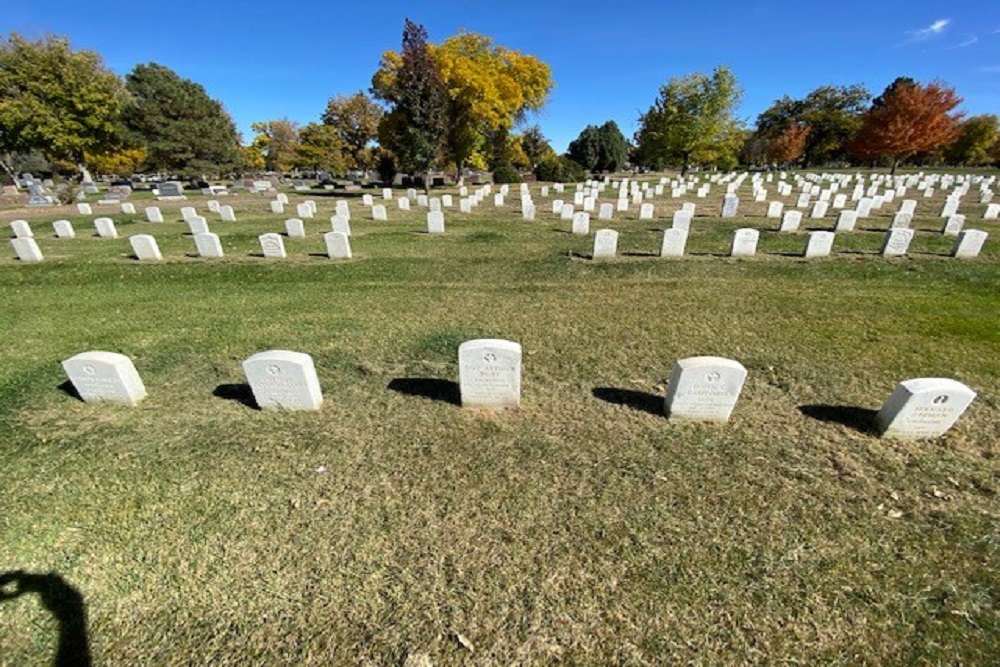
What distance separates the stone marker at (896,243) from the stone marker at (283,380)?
1351 cm

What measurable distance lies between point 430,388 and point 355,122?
5911 cm

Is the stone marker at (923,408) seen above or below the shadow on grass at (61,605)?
above

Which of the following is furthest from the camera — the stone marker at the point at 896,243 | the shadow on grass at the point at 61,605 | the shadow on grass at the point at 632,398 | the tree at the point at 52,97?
the tree at the point at 52,97

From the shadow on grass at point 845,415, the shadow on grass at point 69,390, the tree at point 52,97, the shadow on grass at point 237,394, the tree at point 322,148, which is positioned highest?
the tree at point 52,97

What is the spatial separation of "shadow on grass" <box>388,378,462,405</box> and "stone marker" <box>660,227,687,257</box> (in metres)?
7.92

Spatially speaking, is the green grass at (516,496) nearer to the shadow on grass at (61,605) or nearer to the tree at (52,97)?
the shadow on grass at (61,605)

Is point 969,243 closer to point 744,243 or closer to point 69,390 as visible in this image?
point 744,243

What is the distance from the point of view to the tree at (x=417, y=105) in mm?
26203

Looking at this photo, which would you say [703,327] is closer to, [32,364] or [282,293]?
[282,293]

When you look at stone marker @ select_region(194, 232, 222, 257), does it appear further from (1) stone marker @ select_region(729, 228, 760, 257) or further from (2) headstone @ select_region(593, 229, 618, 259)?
(1) stone marker @ select_region(729, 228, 760, 257)

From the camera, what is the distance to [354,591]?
295 cm

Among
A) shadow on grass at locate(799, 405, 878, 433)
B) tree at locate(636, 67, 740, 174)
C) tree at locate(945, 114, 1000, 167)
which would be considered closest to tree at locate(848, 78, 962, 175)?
tree at locate(636, 67, 740, 174)

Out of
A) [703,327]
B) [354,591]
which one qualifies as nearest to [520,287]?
[703,327]

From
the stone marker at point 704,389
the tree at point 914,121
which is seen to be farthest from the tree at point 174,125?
the tree at point 914,121
